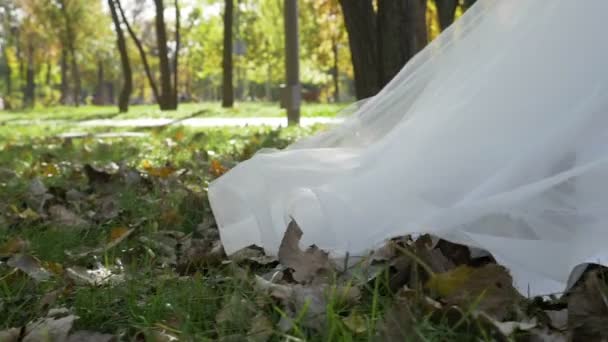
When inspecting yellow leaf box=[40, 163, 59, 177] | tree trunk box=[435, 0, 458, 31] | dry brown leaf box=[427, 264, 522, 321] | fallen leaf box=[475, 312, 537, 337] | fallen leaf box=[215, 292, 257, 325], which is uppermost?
tree trunk box=[435, 0, 458, 31]

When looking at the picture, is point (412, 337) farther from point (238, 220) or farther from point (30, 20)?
point (30, 20)

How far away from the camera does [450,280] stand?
4.99ft

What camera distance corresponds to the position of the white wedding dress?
1.74 metres

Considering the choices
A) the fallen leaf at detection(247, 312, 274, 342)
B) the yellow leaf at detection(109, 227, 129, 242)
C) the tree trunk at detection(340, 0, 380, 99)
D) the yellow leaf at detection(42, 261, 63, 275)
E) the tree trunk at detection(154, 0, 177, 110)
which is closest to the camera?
the fallen leaf at detection(247, 312, 274, 342)

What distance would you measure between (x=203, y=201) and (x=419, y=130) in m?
1.27

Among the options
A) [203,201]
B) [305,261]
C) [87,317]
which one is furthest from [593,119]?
[203,201]

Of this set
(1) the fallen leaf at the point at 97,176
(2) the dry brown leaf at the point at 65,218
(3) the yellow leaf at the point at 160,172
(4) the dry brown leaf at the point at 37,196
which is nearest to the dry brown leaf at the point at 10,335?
(2) the dry brown leaf at the point at 65,218

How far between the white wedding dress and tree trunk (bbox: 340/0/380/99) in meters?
3.51

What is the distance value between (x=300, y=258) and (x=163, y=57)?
1863 cm

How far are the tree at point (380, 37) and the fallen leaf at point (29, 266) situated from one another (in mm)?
3958

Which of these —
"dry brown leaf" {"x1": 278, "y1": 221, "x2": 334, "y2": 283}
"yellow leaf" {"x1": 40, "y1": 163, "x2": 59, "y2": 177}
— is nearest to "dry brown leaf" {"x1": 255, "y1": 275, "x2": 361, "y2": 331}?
"dry brown leaf" {"x1": 278, "y1": 221, "x2": 334, "y2": 283}

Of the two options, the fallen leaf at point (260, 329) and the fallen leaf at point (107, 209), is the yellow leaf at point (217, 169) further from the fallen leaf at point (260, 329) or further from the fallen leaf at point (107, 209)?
the fallen leaf at point (260, 329)

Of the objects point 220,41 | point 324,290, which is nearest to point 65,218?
point 324,290

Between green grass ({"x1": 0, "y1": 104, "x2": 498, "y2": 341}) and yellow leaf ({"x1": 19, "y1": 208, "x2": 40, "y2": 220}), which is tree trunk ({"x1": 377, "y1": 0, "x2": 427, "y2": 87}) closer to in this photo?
green grass ({"x1": 0, "y1": 104, "x2": 498, "y2": 341})
